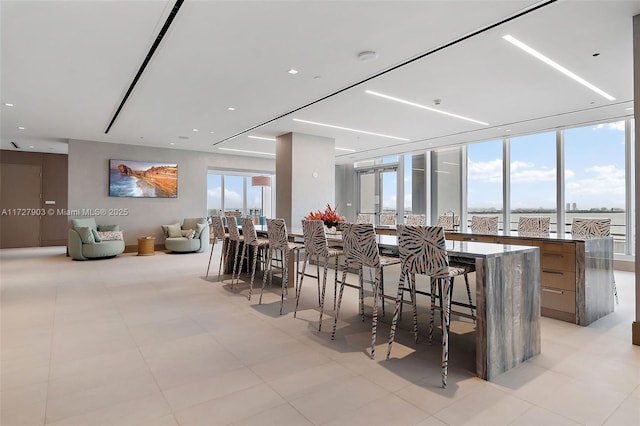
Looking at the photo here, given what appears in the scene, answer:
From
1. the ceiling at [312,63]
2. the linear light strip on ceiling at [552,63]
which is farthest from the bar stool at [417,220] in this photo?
the linear light strip on ceiling at [552,63]

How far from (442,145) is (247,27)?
6703 millimetres

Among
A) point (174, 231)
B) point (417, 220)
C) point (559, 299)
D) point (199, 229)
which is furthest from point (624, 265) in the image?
point (174, 231)

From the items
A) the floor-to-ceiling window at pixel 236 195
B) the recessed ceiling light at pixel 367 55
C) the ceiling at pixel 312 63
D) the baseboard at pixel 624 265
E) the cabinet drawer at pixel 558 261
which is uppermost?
the ceiling at pixel 312 63

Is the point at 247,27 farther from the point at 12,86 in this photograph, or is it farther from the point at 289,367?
the point at 12,86

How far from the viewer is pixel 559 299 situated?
3.60 metres

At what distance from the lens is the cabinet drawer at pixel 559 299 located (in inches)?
137

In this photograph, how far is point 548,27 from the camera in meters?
3.16

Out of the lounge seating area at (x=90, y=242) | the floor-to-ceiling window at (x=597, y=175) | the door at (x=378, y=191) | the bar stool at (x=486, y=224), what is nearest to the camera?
the bar stool at (x=486, y=224)

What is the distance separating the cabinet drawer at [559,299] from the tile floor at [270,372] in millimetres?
179

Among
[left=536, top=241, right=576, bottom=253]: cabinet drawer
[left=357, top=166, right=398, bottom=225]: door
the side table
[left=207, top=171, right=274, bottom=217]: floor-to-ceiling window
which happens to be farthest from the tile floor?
[left=207, top=171, right=274, bottom=217]: floor-to-ceiling window

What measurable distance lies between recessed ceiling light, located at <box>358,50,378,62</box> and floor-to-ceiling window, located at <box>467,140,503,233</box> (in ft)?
19.2

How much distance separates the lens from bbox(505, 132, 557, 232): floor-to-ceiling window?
7.41 m

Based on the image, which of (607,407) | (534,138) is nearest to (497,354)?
(607,407)

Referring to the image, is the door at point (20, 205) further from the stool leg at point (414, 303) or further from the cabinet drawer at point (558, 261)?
the cabinet drawer at point (558, 261)
